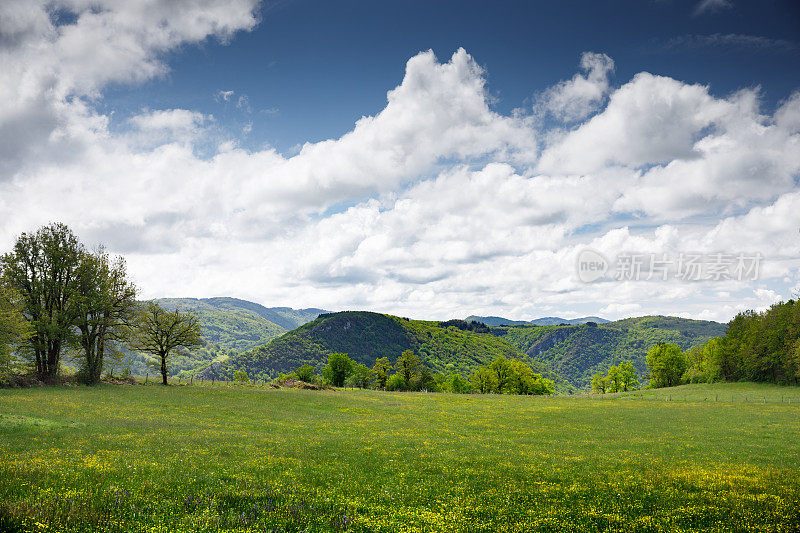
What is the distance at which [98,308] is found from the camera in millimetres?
62938

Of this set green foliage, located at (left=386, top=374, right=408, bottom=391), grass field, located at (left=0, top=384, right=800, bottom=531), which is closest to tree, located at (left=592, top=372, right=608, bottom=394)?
green foliage, located at (left=386, top=374, right=408, bottom=391)

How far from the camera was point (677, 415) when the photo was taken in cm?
5538

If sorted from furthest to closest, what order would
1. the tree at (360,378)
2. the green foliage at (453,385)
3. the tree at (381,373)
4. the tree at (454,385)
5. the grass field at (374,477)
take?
the tree at (454,385)
the green foliage at (453,385)
the tree at (360,378)
the tree at (381,373)
the grass field at (374,477)

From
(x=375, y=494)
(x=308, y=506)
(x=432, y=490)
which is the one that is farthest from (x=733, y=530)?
(x=308, y=506)

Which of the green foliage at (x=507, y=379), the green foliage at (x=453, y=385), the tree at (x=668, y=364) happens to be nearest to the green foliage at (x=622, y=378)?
the tree at (x=668, y=364)

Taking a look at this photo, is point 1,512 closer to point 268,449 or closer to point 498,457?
point 268,449

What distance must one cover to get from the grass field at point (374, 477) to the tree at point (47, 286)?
81.0ft

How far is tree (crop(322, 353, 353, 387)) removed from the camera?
5133 inches

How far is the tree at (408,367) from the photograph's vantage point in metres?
129

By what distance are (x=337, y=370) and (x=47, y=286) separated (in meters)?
85.4

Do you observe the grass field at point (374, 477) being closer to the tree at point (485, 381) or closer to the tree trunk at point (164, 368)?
the tree trunk at point (164, 368)

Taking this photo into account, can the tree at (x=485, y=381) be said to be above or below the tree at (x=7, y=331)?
below

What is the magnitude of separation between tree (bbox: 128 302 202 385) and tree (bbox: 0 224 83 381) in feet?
45.2

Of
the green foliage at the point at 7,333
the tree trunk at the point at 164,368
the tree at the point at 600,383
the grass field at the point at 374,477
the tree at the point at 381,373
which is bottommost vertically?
the tree at the point at 600,383
